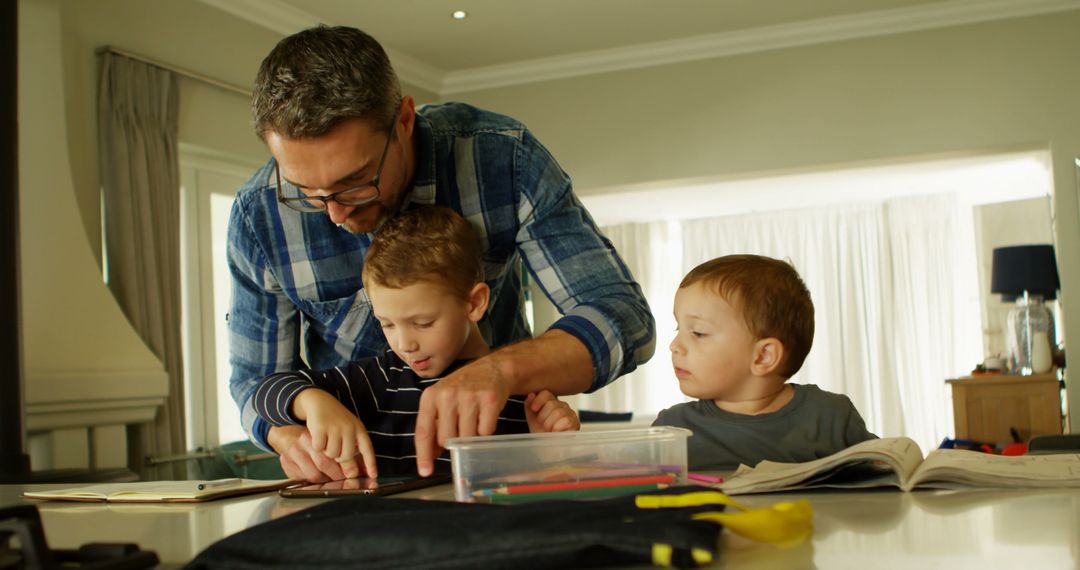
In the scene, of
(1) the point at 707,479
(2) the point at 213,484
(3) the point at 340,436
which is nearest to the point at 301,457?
Result: (3) the point at 340,436

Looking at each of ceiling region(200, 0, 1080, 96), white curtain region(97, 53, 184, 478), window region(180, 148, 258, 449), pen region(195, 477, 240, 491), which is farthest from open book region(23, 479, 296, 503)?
ceiling region(200, 0, 1080, 96)

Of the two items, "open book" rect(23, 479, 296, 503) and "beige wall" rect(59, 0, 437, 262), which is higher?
"beige wall" rect(59, 0, 437, 262)

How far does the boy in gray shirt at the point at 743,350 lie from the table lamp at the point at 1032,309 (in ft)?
14.3

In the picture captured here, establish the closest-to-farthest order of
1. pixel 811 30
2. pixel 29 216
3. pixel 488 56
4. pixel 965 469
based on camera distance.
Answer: pixel 965 469 → pixel 29 216 → pixel 811 30 → pixel 488 56

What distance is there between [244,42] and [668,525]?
14.7 ft

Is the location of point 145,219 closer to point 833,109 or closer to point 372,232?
point 372,232

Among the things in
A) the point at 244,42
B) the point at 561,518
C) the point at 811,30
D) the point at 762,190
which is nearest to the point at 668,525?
the point at 561,518

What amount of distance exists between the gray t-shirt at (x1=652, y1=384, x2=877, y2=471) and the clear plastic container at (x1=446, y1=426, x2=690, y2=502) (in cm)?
57

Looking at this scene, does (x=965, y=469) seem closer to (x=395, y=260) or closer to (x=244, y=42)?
(x=395, y=260)

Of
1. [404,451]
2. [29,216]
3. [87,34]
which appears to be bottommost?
[404,451]

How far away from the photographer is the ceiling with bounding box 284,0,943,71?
15.9 ft

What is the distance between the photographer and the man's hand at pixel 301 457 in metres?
1.17

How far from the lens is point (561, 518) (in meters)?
0.52

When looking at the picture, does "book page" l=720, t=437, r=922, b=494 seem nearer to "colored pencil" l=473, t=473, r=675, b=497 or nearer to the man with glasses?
"colored pencil" l=473, t=473, r=675, b=497
